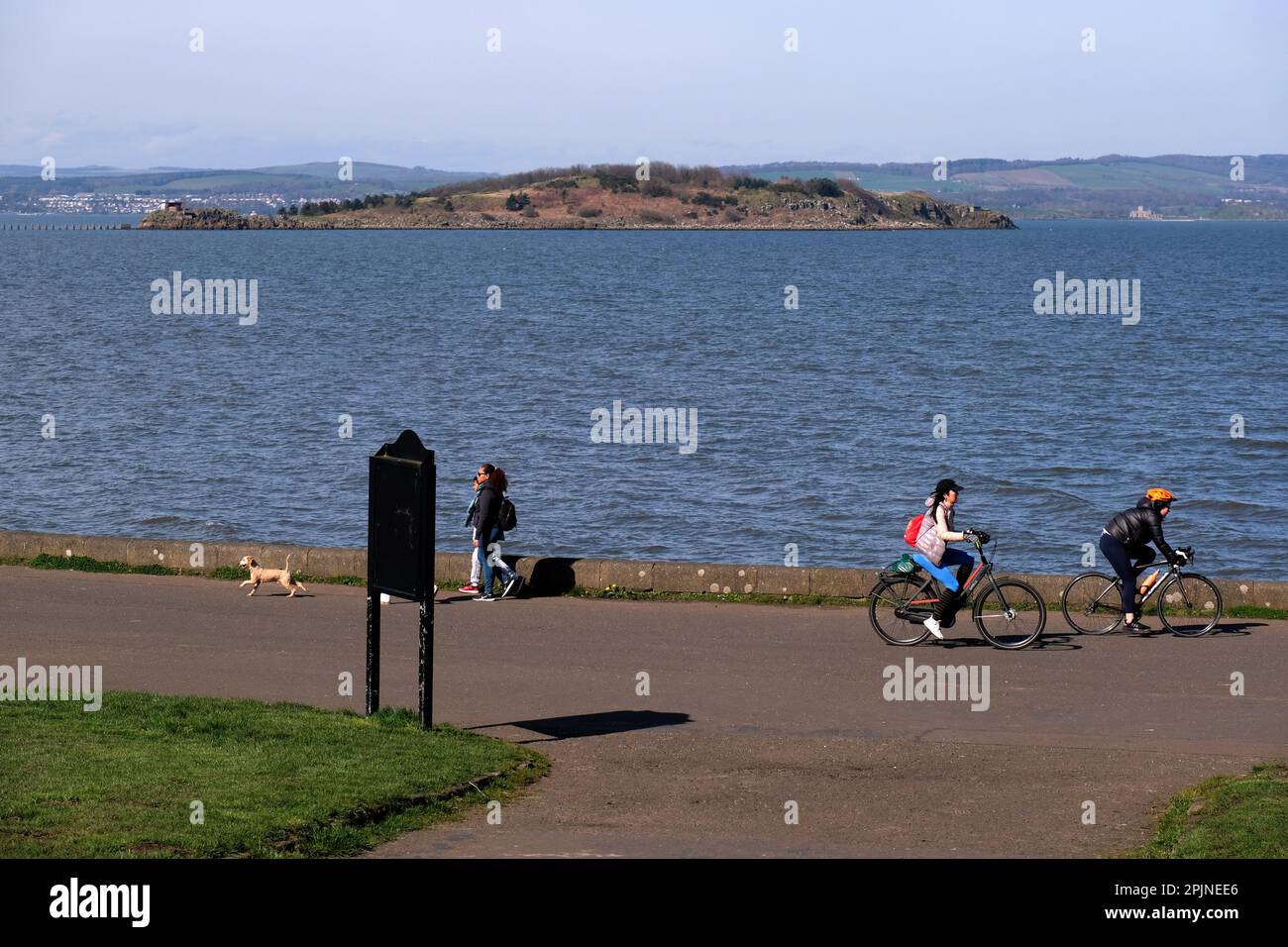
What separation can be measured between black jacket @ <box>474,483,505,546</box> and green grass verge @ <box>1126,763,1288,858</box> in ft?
26.7

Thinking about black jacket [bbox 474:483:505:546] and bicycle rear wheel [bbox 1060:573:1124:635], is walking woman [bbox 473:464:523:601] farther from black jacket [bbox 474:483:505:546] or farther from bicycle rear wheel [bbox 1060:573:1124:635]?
bicycle rear wheel [bbox 1060:573:1124:635]

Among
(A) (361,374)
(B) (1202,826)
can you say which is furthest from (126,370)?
(B) (1202,826)

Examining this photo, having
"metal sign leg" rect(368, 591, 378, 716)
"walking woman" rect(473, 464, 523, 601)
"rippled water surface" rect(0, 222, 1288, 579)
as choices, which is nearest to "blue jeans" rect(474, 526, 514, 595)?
"walking woman" rect(473, 464, 523, 601)

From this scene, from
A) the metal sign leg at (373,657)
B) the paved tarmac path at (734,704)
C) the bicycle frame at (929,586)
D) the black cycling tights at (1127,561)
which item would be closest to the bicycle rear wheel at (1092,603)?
the black cycling tights at (1127,561)

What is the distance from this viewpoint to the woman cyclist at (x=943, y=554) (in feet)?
47.9

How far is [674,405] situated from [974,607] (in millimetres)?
32362

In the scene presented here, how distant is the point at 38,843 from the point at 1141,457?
33.0 metres

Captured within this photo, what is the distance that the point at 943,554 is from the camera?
579 inches

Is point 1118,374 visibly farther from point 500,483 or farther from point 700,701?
point 700,701

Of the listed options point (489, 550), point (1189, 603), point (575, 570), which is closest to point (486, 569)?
point (489, 550)

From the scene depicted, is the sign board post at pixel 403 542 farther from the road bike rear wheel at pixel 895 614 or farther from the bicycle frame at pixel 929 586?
the bicycle frame at pixel 929 586

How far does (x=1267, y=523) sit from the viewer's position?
97.2 feet

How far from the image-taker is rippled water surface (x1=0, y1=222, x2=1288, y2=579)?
29.7 meters

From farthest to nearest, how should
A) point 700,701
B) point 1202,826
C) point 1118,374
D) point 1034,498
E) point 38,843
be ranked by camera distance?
1. point 1118,374
2. point 1034,498
3. point 700,701
4. point 1202,826
5. point 38,843
